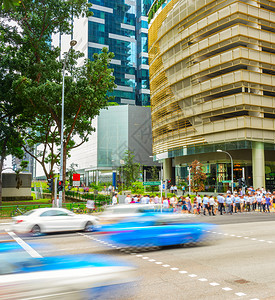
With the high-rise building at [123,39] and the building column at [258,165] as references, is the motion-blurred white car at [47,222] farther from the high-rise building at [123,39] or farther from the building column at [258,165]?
the high-rise building at [123,39]

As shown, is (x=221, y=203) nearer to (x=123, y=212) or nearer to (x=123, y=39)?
(x=123, y=212)

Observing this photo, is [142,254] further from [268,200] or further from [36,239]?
[268,200]

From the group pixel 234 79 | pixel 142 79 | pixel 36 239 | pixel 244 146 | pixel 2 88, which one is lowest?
pixel 36 239

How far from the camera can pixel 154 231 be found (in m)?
10.5

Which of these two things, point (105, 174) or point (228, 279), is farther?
point (105, 174)

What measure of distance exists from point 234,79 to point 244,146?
8599mm

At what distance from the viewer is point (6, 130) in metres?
32.1

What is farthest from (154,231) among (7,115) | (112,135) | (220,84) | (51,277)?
(112,135)

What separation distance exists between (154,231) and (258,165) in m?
33.8

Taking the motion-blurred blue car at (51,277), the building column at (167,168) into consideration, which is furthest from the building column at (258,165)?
the motion-blurred blue car at (51,277)

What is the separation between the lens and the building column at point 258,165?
40.3 metres

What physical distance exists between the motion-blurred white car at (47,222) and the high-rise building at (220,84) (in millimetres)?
25119

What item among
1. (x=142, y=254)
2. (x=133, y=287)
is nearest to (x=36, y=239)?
(x=142, y=254)

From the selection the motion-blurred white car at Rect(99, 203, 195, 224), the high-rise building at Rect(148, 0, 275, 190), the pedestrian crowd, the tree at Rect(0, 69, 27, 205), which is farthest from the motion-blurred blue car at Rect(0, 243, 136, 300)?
the high-rise building at Rect(148, 0, 275, 190)
